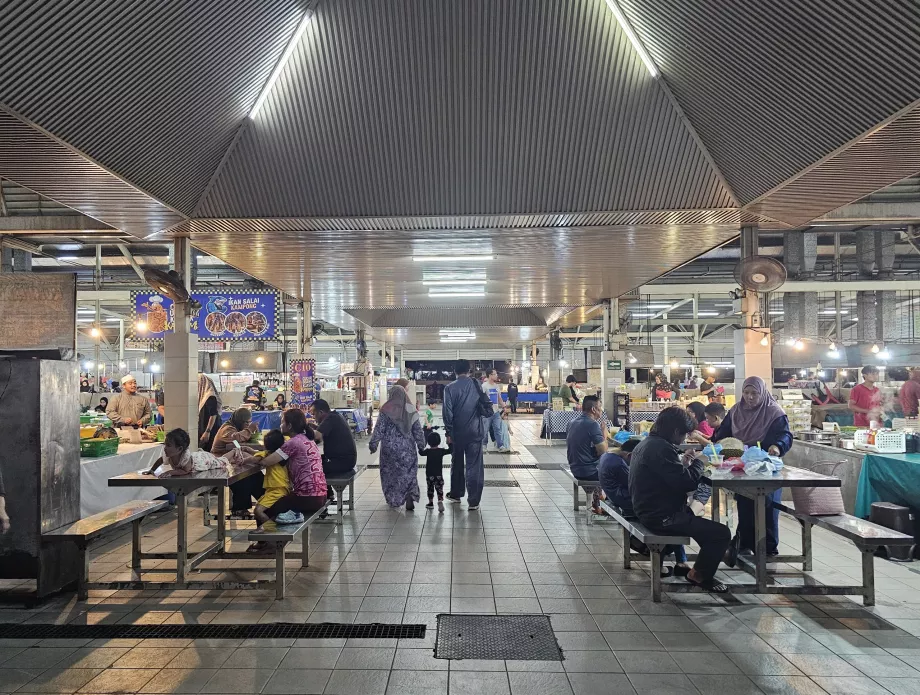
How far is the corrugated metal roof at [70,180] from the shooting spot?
483cm

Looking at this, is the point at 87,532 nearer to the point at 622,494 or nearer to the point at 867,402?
the point at 622,494

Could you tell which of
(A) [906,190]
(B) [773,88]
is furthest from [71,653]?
(A) [906,190]

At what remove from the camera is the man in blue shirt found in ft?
23.5

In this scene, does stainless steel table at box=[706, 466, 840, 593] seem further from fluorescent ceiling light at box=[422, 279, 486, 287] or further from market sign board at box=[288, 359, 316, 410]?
market sign board at box=[288, 359, 316, 410]

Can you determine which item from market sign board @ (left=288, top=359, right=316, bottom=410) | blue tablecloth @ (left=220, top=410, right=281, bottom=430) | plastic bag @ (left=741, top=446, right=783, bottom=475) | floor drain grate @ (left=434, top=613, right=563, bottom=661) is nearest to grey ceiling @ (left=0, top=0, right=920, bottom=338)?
plastic bag @ (left=741, top=446, right=783, bottom=475)

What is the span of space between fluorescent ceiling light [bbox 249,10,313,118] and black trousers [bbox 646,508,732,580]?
5.54 meters

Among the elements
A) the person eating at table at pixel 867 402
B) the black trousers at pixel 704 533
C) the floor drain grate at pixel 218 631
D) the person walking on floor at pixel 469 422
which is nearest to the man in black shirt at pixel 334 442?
the person walking on floor at pixel 469 422

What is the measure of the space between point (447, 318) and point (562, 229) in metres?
11.9

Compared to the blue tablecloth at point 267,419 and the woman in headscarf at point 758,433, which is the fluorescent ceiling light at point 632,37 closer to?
the woman in headscarf at point 758,433

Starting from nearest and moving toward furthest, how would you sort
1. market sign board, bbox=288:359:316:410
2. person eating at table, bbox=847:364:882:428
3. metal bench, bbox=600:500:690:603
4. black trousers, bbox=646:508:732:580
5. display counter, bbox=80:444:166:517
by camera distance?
1. metal bench, bbox=600:500:690:603
2. black trousers, bbox=646:508:732:580
3. display counter, bbox=80:444:166:517
4. person eating at table, bbox=847:364:882:428
5. market sign board, bbox=288:359:316:410

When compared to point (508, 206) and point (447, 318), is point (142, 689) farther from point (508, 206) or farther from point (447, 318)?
point (447, 318)

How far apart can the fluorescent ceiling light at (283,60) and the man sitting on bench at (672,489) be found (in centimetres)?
492

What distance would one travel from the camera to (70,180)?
5773 millimetres

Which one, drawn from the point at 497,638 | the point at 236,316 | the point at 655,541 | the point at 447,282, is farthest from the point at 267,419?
the point at 655,541
